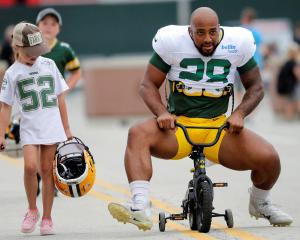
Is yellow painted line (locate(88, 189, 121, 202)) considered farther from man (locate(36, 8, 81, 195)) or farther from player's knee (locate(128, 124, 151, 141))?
player's knee (locate(128, 124, 151, 141))

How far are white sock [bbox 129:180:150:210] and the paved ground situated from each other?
0.25 metres

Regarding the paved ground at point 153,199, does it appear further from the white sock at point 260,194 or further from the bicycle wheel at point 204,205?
the white sock at point 260,194

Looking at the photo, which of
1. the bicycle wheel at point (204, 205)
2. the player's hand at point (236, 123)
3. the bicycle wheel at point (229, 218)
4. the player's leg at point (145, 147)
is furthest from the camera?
the bicycle wheel at point (229, 218)

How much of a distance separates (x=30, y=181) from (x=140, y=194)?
111cm

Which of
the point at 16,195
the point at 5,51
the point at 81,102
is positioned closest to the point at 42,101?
the point at 16,195

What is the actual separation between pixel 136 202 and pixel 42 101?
1320 mm

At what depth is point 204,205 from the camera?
957 centimetres

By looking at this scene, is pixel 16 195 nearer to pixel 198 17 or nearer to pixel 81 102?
pixel 198 17

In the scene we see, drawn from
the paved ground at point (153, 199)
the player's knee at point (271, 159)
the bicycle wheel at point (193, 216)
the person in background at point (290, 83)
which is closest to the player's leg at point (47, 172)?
the paved ground at point (153, 199)

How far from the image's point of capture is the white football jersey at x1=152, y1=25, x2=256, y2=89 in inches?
400

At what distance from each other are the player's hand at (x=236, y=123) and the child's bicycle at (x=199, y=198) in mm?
45

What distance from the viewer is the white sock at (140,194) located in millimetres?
9789

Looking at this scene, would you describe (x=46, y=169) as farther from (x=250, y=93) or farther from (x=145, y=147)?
(x=250, y=93)

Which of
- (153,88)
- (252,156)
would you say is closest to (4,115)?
(153,88)
